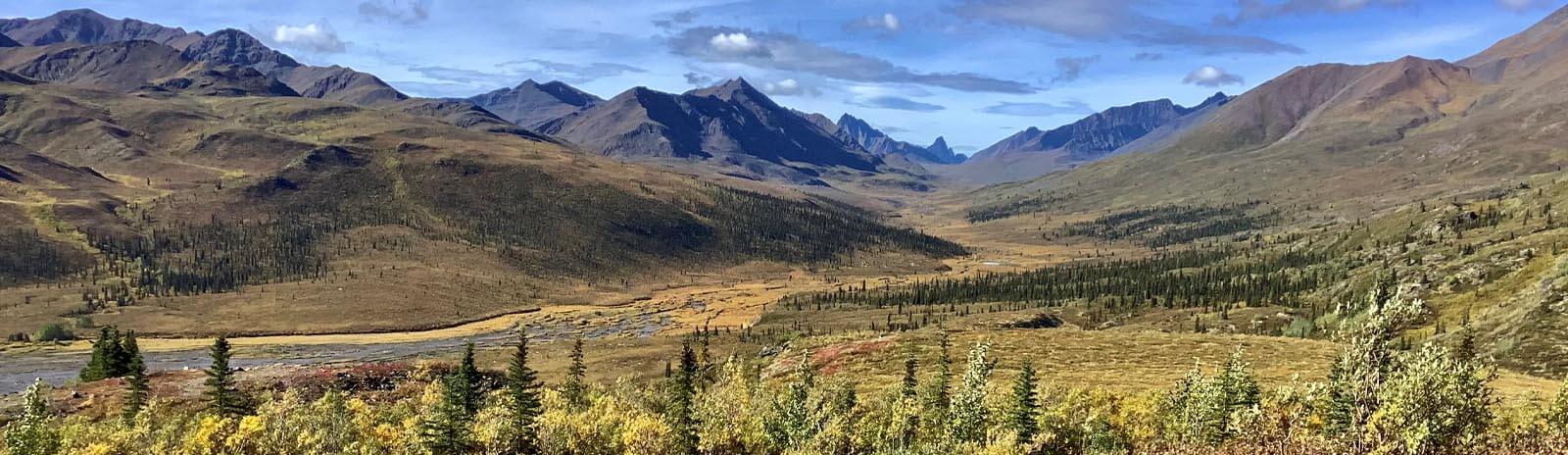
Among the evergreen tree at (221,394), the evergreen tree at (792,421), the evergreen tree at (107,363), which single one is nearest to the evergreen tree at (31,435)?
the evergreen tree at (221,394)

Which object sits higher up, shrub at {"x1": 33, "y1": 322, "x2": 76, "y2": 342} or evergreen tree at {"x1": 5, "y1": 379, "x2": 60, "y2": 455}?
evergreen tree at {"x1": 5, "y1": 379, "x2": 60, "y2": 455}

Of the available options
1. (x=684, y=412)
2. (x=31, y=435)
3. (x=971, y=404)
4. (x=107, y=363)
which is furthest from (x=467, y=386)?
(x=107, y=363)

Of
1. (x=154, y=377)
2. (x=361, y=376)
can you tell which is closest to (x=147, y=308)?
(x=154, y=377)

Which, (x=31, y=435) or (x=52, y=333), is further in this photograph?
(x=52, y=333)

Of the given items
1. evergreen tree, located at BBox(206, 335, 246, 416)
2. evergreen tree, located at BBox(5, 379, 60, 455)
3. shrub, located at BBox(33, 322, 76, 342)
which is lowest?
shrub, located at BBox(33, 322, 76, 342)

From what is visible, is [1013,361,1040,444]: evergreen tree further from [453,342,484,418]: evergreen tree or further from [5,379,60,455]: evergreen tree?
[5,379,60,455]: evergreen tree

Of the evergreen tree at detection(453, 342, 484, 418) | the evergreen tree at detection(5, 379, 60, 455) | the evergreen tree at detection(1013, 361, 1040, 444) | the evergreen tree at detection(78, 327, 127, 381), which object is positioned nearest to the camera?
the evergreen tree at detection(5, 379, 60, 455)

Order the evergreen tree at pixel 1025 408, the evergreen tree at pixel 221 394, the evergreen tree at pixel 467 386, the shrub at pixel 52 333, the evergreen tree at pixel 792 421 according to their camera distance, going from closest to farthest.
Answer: the evergreen tree at pixel 792 421, the evergreen tree at pixel 1025 408, the evergreen tree at pixel 467 386, the evergreen tree at pixel 221 394, the shrub at pixel 52 333

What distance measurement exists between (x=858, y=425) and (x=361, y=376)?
65.3 metres

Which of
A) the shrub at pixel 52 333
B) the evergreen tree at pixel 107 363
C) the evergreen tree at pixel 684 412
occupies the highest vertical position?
the evergreen tree at pixel 684 412

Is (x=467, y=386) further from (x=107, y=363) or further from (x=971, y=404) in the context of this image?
(x=107, y=363)

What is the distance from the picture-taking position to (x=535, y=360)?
139625 millimetres

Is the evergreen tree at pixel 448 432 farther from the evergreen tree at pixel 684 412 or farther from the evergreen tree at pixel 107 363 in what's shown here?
the evergreen tree at pixel 107 363

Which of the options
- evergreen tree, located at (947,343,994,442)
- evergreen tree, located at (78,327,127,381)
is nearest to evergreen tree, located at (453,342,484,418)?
evergreen tree, located at (947,343,994,442)
